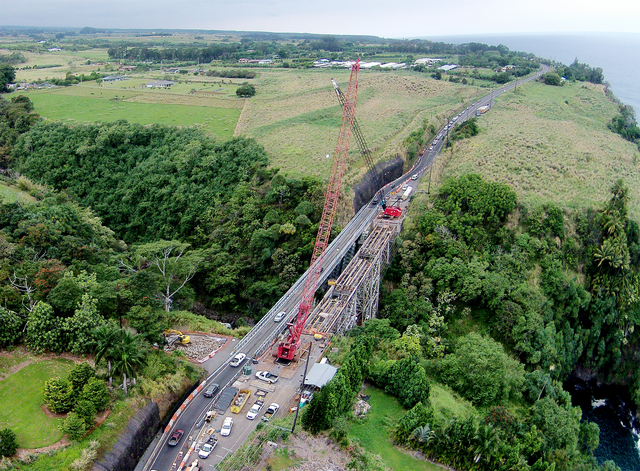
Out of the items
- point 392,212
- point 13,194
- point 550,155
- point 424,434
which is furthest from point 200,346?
point 550,155

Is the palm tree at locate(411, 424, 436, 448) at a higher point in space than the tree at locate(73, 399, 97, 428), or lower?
lower

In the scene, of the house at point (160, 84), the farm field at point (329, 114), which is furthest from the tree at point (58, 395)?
the house at point (160, 84)

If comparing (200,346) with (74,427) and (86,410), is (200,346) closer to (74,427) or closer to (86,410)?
(86,410)

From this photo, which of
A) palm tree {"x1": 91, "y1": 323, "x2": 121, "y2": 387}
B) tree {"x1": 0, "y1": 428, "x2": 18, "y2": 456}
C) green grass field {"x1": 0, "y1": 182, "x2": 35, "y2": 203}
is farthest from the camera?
green grass field {"x1": 0, "y1": 182, "x2": 35, "y2": 203}

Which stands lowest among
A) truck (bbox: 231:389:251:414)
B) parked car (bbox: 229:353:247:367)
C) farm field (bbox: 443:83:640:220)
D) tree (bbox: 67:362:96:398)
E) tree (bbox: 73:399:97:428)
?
truck (bbox: 231:389:251:414)

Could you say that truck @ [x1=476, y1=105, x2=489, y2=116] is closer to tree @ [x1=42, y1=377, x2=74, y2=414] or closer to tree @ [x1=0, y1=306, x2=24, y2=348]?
tree @ [x1=0, y1=306, x2=24, y2=348]

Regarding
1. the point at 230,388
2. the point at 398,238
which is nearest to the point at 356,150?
the point at 398,238

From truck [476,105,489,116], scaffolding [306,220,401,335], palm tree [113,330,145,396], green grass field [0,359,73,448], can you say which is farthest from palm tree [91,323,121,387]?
truck [476,105,489,116]
